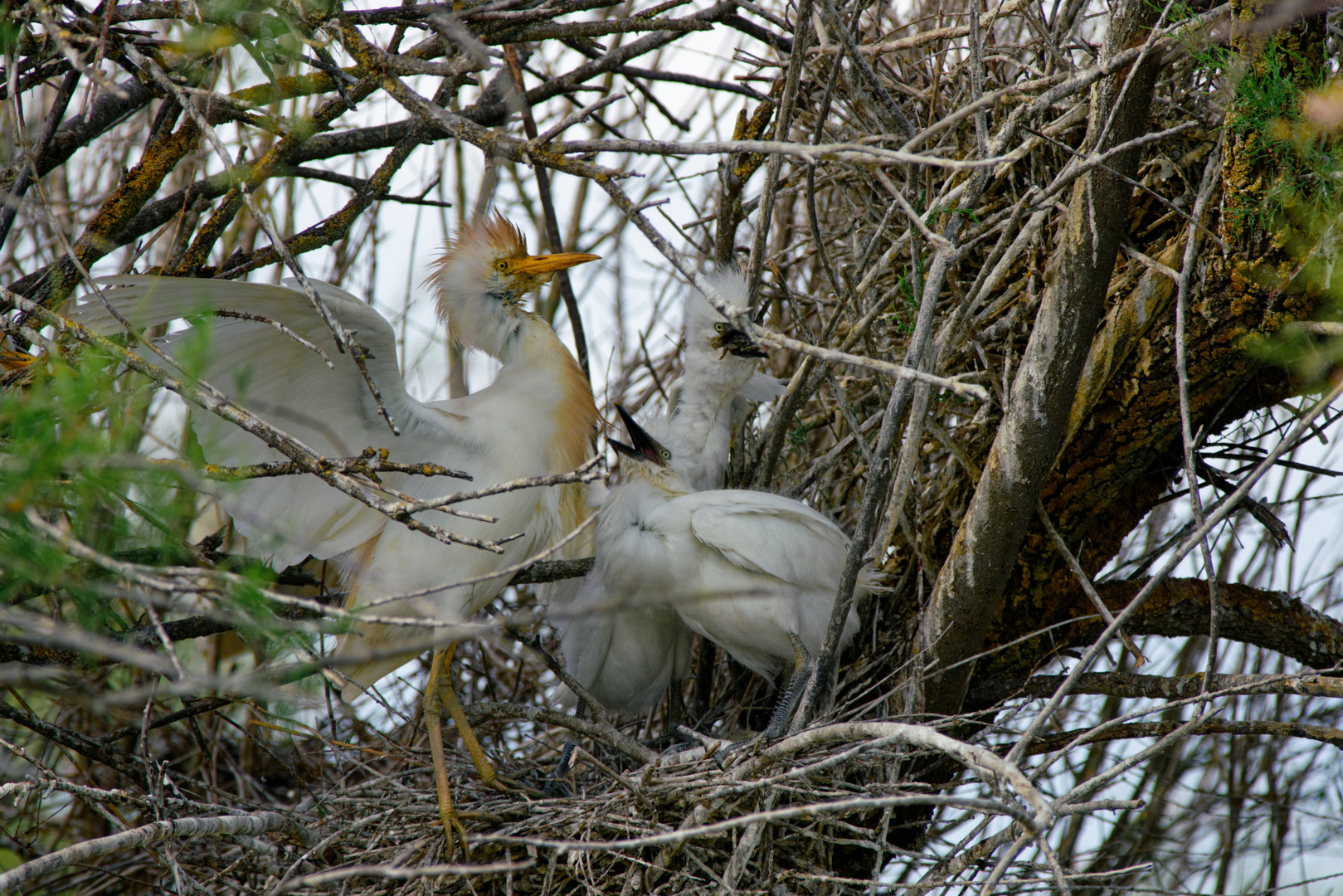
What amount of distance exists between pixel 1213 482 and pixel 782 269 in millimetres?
1644

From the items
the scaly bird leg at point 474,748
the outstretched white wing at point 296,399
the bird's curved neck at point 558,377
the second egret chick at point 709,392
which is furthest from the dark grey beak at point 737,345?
the scaly bird leg at point 474,748

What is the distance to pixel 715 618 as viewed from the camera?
267cm

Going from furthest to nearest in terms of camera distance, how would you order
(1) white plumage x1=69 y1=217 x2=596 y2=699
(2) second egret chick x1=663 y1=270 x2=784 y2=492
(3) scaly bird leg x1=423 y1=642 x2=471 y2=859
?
(2) second egret chick x1=663 y1=270 x2=784 y2=492 → (3) scaly bird leg x1=423 y1=642 x2=471 y2=859 → (1) white plumage x1=69 y1=217 x2=596 y2=699

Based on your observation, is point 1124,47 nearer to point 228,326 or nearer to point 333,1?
point 333,1

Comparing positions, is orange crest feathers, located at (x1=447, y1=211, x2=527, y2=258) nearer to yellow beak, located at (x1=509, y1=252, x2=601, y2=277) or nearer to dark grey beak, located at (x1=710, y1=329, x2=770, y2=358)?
yellow beak, located at (x1=509, y1=252, x2=601, y2=277)

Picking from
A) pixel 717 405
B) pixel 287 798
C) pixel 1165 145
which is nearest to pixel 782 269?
pixel 717 405

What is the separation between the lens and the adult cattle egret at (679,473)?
9.91ft

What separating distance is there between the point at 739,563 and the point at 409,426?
35.8 inches

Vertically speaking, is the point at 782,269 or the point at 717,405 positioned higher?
the point at 782,269

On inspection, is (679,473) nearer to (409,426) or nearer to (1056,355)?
(409,426)

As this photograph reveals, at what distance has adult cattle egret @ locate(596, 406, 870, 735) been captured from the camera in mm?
2627

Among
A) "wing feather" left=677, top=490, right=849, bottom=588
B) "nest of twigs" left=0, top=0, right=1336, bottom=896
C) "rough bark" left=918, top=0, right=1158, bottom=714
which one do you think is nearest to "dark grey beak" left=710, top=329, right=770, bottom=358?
"nest of twigs" left=0, top=0, right=1336, bottom=896

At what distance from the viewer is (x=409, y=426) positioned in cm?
261

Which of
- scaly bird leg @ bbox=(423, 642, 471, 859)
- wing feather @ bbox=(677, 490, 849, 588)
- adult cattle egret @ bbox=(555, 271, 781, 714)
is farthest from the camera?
adult cattle egret @ bbox=(555, 271, 781, 714)
